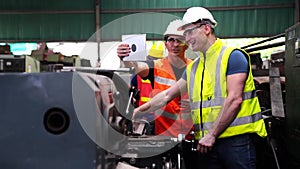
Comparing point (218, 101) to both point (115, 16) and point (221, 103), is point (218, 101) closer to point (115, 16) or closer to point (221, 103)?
point (221, 103)

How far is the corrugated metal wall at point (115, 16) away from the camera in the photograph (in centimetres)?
645

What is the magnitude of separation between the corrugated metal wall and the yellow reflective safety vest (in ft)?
15.1

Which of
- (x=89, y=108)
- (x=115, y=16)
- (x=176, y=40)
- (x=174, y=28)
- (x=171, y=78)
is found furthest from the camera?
(x=115, y=16)

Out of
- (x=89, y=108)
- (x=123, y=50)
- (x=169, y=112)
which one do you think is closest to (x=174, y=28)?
(x=169, y=112)

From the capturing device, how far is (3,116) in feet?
2.09

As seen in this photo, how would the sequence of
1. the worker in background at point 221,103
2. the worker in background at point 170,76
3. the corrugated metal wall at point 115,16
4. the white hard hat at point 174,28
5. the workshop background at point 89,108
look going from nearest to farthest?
the workshop background at point 89,108 < the worker in background at point 221,103 < the white hard hat at point 174,28 < the worker in background at point 170,76 < the corrugated metal wall at point 115,16

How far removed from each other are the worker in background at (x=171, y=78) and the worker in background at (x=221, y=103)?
5.4 inches

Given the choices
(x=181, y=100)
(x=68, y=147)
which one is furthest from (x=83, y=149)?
(x=181, y=100)

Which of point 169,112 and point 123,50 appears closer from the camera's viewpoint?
point 123,50

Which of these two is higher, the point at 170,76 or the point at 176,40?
the point at 176,40

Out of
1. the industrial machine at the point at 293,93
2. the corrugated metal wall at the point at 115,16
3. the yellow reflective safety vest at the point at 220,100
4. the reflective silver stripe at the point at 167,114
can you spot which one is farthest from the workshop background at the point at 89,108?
the corrugated metal wall at the point at 115,16

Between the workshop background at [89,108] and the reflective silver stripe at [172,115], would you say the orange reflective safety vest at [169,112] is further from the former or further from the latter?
the workshop background at [89,108]

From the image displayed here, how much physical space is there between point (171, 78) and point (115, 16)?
15.8 feet

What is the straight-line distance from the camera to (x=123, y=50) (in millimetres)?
1229
